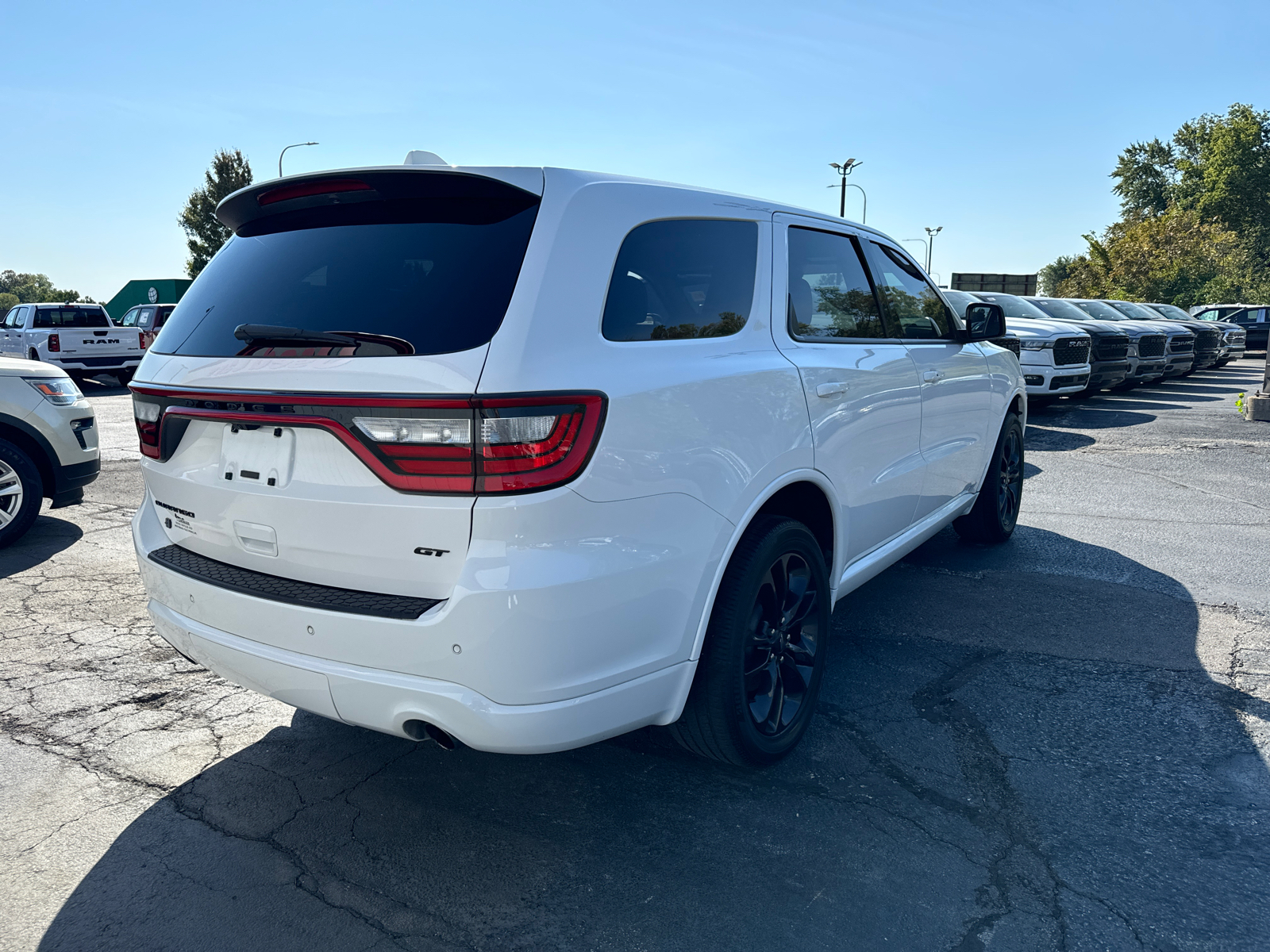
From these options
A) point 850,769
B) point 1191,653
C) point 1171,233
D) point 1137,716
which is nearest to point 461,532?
point 850,769

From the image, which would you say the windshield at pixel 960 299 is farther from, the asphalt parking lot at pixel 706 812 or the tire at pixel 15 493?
the tire at pixel 15 493

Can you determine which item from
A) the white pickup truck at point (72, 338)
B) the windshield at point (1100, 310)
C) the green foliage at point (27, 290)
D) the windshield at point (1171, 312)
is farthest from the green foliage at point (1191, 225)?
the green foliage at point (27, 290)

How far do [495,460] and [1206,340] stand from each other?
2331 centimetres

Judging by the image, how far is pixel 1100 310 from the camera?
2056 centimetres

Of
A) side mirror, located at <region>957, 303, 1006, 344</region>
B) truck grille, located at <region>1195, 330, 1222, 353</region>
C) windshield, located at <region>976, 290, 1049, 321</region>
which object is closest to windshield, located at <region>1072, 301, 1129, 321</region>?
truck grille, located at <region>1195, 330, 1222, 353</region>

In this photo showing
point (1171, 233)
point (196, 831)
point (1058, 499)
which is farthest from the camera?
point (1171, 233)

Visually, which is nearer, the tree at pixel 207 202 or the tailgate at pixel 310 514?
the tailgate at pixel 310 514

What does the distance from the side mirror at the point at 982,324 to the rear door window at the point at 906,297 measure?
0.30ft

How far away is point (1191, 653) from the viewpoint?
4.02m

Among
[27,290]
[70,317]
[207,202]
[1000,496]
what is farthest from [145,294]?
[27,290]

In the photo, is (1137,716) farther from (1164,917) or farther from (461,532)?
(461,532)

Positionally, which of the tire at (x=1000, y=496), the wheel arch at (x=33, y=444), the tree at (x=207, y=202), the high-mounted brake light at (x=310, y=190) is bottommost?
the tire at (x=1000, y=496)

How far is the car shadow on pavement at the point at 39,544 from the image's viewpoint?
5.57 meters

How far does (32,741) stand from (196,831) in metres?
1.04
